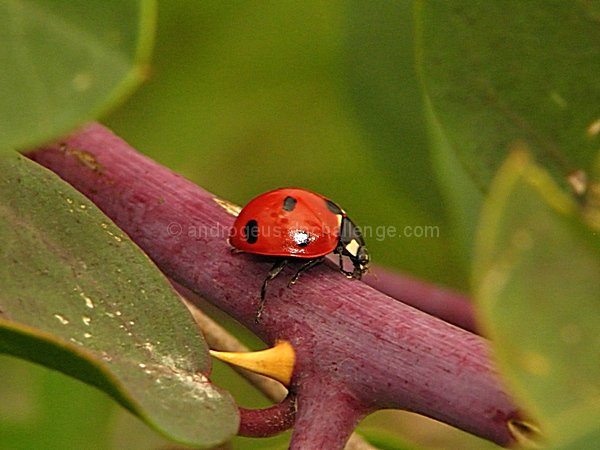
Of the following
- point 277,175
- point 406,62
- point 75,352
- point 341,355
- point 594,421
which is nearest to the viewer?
point 594,421

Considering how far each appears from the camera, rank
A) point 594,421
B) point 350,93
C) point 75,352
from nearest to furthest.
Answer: point 594,421
point 75,352
point 350,93

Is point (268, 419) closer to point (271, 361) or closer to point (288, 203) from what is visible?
point (271, 361)

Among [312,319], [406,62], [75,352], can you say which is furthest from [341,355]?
[406,62]

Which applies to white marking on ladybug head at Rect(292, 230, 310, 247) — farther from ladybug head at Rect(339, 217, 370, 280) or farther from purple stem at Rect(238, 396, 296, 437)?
purple stem at Rect(238, 396, 296, 437)

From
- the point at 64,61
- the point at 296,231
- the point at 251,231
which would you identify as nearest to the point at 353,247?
the point at 296,231

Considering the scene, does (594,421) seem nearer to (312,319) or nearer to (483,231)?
(483,231)

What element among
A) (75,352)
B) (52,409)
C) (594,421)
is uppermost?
(594,421)

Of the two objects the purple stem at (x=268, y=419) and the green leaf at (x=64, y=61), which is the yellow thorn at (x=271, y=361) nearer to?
the purple stem at (x=268, y=419)
